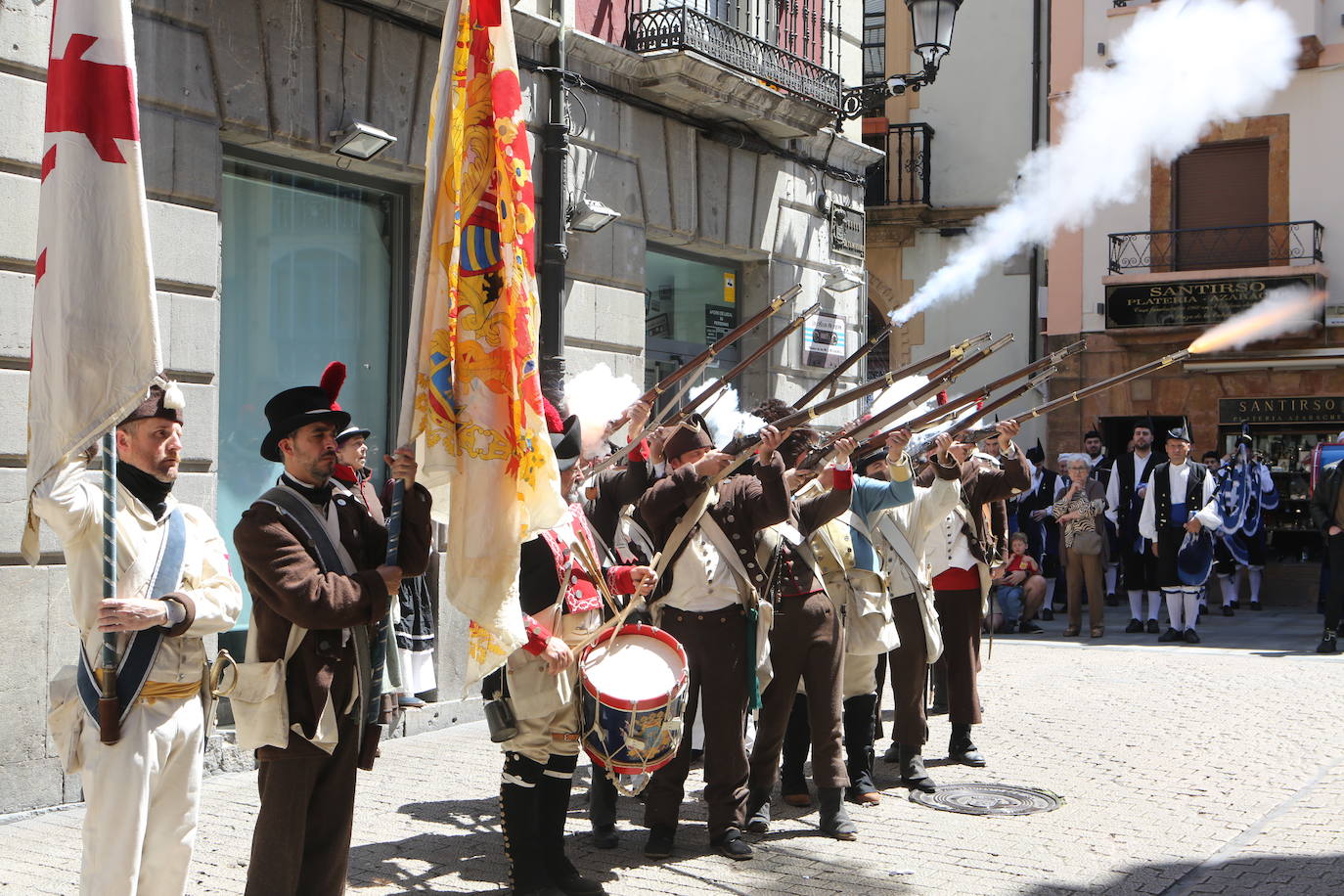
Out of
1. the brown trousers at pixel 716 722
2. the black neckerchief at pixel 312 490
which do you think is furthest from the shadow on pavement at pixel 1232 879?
the black neckerchief at pixel 312 490

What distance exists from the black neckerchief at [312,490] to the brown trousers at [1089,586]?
37.9ft

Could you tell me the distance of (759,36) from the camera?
12703 mm

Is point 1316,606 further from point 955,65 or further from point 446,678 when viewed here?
point 446,678

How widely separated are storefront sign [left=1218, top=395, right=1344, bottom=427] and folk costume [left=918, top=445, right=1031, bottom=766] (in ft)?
48.5

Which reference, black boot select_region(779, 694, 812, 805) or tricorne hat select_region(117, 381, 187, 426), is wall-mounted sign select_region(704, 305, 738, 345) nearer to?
black boot select_region(779, 694, 812, 805)

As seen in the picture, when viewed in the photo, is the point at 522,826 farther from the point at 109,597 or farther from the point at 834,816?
the point at 109,597

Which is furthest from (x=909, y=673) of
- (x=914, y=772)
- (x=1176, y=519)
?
(x=1176, y=519)

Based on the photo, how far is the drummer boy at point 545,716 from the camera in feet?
18.1

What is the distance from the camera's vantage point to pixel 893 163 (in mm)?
24516

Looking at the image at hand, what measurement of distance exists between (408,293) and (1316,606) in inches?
539

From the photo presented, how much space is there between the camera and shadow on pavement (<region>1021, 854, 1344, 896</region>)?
5691mm

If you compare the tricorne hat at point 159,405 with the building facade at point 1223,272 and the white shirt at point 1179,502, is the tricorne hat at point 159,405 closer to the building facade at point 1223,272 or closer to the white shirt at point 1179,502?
the white shirt at point 1179,502

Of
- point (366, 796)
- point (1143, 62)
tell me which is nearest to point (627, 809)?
point (366, 796)

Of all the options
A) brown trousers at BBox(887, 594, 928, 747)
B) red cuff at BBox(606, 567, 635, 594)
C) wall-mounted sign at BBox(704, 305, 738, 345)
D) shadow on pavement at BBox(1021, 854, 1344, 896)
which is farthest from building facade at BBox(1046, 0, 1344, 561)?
red cuff at BBox(606, 567, 635, 594)
